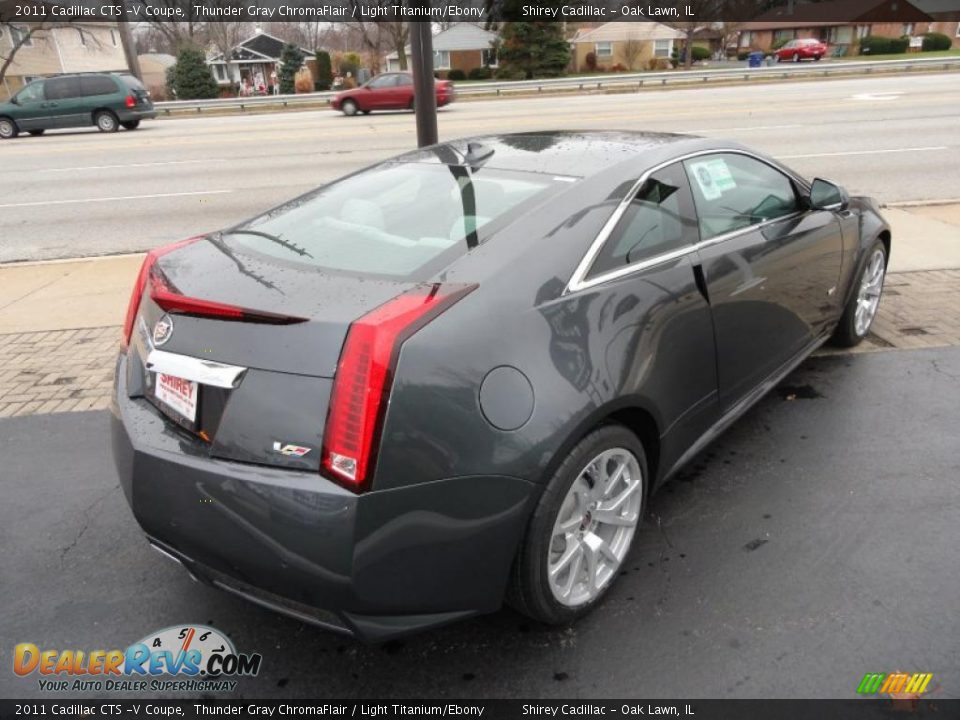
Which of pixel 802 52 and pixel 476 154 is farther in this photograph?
pixel 802 52

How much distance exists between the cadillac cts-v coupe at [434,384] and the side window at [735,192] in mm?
45

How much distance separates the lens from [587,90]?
3011 cm

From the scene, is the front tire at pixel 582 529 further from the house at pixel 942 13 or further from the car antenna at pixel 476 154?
the house at pixel 942 13

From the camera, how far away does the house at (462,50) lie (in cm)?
5522

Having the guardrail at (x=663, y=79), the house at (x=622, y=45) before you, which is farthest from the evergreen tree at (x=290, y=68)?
the house at (x=622, y=45)

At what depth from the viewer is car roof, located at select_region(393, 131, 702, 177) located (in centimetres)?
288

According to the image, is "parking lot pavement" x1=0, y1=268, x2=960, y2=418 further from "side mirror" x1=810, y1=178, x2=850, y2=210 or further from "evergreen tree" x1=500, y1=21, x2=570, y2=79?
"evergreen tree" x1=500, y1=21, x2=570, y2=79

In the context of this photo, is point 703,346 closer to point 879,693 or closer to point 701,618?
point 701,618

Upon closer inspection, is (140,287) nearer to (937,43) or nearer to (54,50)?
(54,50)

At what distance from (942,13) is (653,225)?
86849 mm

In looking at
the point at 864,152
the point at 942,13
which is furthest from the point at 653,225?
the point at 942,13

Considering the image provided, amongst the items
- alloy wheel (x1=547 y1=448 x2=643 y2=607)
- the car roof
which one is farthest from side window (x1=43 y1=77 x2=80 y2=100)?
alloy wheel (x1=547 y1=448 x2=643 y2=607)

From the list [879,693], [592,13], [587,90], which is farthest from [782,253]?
[592,13]

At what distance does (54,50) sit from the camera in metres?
48.3
